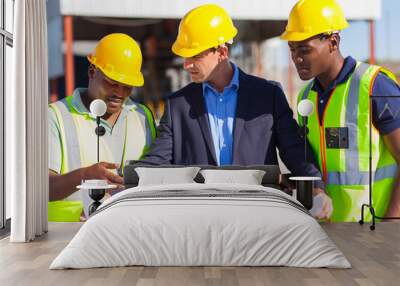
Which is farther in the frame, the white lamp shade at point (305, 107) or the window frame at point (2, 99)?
the white lamp shade at point (305, 107)

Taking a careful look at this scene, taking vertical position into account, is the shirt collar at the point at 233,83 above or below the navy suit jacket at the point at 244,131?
above

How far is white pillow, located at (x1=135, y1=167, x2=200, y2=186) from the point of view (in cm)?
657

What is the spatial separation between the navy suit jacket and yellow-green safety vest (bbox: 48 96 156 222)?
0.58 feet

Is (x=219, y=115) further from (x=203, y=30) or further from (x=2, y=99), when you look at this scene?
(x=2, y=99)

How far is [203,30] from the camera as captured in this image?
7008mm

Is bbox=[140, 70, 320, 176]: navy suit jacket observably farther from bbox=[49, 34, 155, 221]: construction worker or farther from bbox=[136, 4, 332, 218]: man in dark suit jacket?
bbox=[49, 34, 155, 221]: construction worker

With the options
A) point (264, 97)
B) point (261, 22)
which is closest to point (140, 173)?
point (264, 97)

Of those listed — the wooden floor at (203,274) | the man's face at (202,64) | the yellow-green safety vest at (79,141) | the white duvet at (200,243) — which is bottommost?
the wooden floor at (203,274)

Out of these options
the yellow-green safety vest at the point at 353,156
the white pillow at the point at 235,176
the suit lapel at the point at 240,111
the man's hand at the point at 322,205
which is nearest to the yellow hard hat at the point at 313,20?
the yellow-green safety vest at the point at 353,156

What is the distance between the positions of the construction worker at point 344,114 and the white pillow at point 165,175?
4.62 feet

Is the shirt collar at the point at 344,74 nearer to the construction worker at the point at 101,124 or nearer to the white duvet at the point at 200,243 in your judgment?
the construction worker at the point at 101,124

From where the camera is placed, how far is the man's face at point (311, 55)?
6926 mm

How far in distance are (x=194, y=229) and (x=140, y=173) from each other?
7.45 ft

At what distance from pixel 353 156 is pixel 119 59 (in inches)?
109
